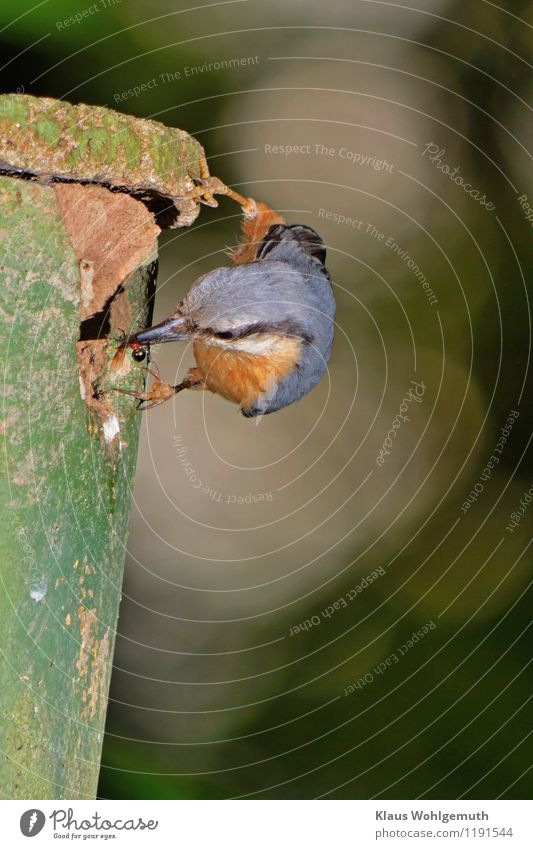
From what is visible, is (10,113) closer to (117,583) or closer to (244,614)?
(117,583)

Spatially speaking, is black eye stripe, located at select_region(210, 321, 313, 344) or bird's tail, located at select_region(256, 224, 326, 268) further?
bird's tail, located at select_region(256, 224, 326, 268)

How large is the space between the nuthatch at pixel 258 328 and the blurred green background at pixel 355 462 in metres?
0.21

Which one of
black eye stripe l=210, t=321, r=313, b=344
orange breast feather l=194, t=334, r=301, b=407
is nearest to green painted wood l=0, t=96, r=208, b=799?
black eye stripe l=210, t=321, r=313, b=344

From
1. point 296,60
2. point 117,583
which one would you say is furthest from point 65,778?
point 296,60

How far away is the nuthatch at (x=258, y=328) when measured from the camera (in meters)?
1.90

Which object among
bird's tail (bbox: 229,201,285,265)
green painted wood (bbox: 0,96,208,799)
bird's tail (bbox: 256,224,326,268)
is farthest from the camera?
bird's tail (bbox: 229,201,285,265)

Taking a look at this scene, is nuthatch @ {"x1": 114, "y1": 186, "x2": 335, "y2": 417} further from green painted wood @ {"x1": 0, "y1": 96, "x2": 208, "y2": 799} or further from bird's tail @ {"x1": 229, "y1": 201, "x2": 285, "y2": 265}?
green painted wood @ {"x1": 0, "y1": 96, "x2": 208, "y2": 799}

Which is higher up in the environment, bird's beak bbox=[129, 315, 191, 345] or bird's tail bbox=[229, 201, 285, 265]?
bird's tail bbox=[229, 201, 285, 265]

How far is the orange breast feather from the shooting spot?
6.83ft

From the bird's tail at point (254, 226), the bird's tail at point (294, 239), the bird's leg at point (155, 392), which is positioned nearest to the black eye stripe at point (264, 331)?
the bird's leg at point (155, 392)

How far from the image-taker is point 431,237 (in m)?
2.89

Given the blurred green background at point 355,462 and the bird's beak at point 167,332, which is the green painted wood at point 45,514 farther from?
the blurred green background at point 355,462

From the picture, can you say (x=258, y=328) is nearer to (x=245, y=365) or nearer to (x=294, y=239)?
(x=245, y=365)

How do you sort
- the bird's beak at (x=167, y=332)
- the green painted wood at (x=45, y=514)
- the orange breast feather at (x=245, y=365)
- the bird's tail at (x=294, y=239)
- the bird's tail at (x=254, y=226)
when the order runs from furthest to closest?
1. the bird's tail at (x=254, y=226)
2. the bird's tail at (x=294, y=239)
3. the orange breast feather at (x=245, y=365)
4. the bird's beak at (x=167, y=332)
5. the green painted wood at (x=45, y=514)
